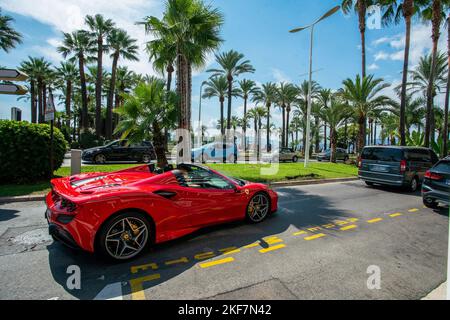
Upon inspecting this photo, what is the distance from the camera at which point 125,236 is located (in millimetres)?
3277

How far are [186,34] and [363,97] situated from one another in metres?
16.2

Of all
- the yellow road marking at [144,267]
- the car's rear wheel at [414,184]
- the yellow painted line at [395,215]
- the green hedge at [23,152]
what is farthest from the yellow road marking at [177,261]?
the car's rear wheel at [414,184]

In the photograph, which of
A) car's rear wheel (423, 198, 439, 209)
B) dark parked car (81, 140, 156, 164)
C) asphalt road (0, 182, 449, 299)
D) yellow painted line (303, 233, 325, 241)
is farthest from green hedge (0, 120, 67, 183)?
car's rear wheel (423, 198, 439, 209)

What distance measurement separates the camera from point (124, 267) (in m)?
3.12

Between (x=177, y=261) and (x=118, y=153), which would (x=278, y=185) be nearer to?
(x=177, y=261)

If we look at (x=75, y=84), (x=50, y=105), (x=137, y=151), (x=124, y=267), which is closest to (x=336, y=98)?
(x=137, y=151)

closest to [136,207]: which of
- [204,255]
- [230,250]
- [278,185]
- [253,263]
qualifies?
[204,255]

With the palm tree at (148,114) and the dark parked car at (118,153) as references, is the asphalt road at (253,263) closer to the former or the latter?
the palm tree at (148,114)

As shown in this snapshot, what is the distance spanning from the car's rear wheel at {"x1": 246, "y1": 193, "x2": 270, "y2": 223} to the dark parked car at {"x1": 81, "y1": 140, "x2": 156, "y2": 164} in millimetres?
10822

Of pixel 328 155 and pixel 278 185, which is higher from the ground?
pixel 328 155

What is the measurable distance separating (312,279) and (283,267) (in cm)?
39

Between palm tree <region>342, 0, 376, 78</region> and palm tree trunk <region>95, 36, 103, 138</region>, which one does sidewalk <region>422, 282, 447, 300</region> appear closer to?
palm tree <region>342, 0, 376, 78</region>

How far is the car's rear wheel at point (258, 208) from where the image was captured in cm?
483
